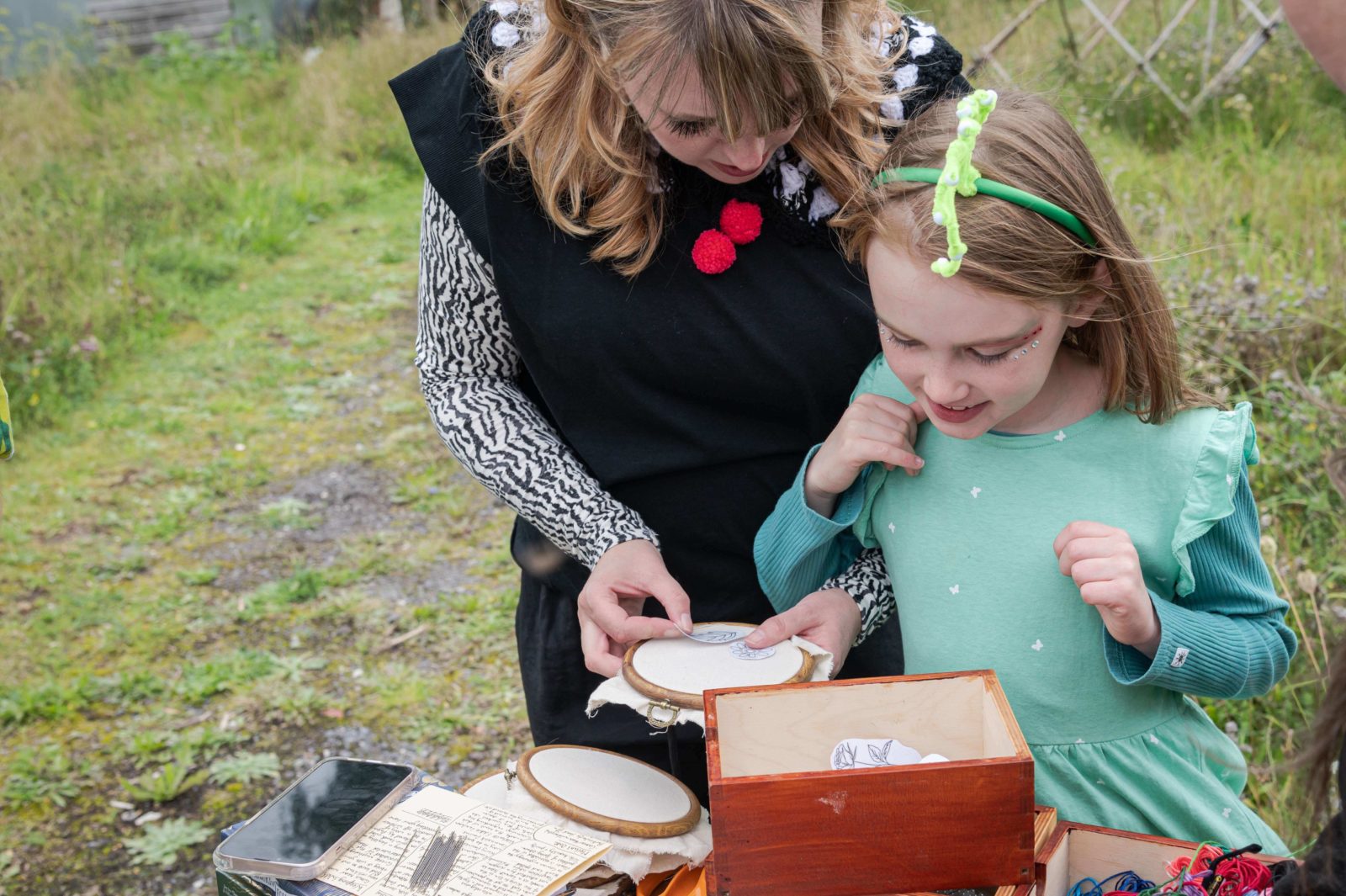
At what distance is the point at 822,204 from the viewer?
1734 mm

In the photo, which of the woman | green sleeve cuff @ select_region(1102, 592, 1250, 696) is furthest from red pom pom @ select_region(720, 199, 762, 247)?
green sleeve cuff @ select_region(1102, 592, 1250, 696)

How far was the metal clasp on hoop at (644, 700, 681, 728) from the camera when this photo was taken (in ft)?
4.85

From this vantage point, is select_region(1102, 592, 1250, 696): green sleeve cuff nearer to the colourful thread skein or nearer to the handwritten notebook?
the colourful thread skein

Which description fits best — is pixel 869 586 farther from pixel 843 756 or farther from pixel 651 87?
pixel 651 87

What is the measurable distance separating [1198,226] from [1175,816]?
3.72 m

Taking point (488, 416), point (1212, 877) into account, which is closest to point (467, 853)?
point (488, 416)

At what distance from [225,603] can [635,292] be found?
9.66ft

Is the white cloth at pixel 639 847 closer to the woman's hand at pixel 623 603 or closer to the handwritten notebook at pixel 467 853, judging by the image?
the handwritten notebook at pixel 467 853

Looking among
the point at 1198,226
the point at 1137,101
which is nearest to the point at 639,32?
the point at 1198,226

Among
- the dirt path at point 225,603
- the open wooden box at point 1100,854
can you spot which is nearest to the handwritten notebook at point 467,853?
the open wooden box at point 1100,854

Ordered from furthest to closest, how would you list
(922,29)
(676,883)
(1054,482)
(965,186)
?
(922,29)
(1054,482)
(676,883)
(965,186)

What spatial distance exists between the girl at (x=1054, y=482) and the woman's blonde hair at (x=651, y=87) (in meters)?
0.14

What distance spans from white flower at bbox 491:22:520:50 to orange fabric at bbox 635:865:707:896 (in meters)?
1.17

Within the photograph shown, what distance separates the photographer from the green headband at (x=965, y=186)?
127 centimetres
